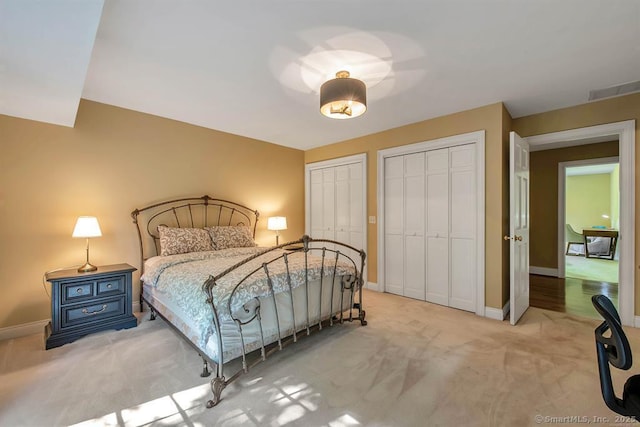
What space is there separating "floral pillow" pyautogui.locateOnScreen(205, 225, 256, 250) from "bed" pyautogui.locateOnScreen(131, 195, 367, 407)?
13 millimetres

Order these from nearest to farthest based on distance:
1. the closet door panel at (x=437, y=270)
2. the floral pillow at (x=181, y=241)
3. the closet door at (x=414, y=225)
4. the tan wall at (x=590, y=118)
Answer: the tan wall at (x=590, y=118), the floral pillow at (x=181, y=241), the closet door panel at (x=437, y=270), the closet door at (x=414, y=225)

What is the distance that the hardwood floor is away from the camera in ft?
11.7

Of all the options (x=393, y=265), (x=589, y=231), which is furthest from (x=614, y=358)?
(x=589, y=231)

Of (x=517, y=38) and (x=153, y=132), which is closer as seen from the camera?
(x=517, y=38)

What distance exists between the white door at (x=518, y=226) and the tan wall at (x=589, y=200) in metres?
7.84

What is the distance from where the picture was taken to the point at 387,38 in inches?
78.9

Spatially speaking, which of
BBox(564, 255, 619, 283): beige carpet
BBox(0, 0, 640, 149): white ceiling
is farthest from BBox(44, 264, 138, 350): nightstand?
BBox(564, 255, 619, 283): beige carpet

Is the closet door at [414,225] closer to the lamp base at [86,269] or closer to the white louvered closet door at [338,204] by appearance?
the white louvered closet door at [338,204]

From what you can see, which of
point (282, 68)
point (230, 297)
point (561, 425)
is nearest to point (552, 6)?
point (282, 68)

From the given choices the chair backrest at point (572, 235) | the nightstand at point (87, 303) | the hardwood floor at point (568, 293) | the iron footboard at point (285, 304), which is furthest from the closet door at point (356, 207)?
the chair backrest at point (572, 235)

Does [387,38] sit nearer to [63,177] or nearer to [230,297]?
[230,297]

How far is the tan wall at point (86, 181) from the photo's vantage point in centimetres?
278

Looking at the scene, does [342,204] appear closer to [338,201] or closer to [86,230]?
[338,201]

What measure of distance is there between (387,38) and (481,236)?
2.53 metres
